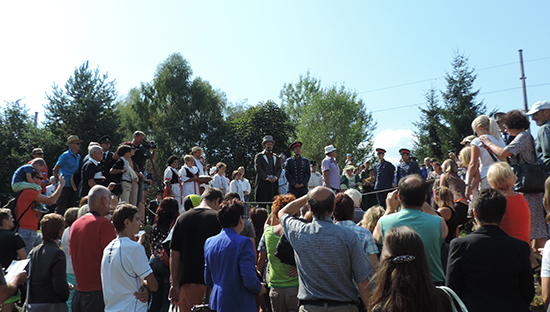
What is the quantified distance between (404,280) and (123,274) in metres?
2.49

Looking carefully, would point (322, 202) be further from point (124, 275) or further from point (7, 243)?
point (7, 243)

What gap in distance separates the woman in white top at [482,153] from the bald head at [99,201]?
4.33m

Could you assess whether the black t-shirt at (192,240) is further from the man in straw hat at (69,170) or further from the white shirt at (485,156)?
the man in straw hat at (69,170)

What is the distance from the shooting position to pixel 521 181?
17.3 ft

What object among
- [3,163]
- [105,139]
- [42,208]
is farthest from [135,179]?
[3,163]

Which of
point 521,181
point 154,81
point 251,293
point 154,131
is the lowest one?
point 251,293

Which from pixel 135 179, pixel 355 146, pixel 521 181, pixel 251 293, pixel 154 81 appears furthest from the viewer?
pixel 154 81

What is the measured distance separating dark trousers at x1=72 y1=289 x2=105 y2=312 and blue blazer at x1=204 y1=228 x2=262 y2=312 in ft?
3.89

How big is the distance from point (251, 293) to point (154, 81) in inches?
1840

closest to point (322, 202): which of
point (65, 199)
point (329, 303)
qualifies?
point (329, 303)

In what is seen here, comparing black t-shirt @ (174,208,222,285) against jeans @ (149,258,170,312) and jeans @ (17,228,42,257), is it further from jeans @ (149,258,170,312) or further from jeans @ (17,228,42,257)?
jeans @ (17,228,42,257)

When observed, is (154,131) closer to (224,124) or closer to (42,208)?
(224,124)

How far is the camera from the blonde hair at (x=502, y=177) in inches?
161

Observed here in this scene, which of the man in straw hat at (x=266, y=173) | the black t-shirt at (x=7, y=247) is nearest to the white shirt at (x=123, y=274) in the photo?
the black t-shirt at (x=7, y=247)
